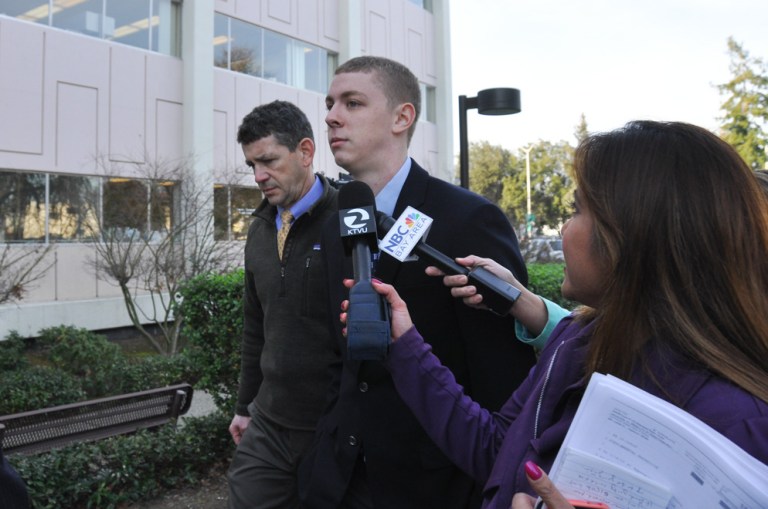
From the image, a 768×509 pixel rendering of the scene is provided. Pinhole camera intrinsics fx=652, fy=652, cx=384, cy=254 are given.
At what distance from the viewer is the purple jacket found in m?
1.18

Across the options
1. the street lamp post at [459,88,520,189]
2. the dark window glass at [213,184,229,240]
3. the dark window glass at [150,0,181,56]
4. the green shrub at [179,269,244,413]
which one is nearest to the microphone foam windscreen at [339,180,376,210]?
the green shrub at [179,269,244,413]

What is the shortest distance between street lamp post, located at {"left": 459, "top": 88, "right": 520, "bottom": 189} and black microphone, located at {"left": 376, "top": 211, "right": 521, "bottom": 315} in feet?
17.0

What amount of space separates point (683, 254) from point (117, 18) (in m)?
16.0

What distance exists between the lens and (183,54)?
52.6ft

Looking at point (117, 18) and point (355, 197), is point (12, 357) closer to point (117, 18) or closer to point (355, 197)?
point (117, 18)

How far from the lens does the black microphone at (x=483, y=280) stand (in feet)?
6.10

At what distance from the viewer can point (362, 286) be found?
1626 millimetres

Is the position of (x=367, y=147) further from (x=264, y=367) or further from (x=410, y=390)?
(x=264, y=367)

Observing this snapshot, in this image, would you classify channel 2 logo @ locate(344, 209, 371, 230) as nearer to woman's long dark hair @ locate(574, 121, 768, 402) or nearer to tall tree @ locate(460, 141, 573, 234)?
woman's long dark hair @ locate(574, 121, 768, 402)

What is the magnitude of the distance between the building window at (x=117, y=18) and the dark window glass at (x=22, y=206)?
126 inches

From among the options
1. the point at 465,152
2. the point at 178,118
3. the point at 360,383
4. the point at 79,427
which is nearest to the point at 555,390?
the point at 360,383

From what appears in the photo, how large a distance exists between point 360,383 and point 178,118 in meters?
15.2

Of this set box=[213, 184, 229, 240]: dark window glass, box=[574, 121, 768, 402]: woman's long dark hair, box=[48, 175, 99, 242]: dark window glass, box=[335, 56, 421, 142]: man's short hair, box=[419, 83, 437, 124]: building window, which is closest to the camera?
box=[574, 121, 768, 402]: woman's long dark hair

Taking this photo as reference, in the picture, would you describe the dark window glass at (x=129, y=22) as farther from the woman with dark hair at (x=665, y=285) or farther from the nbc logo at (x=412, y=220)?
the woman with dark hair at (x=665, y=285)
